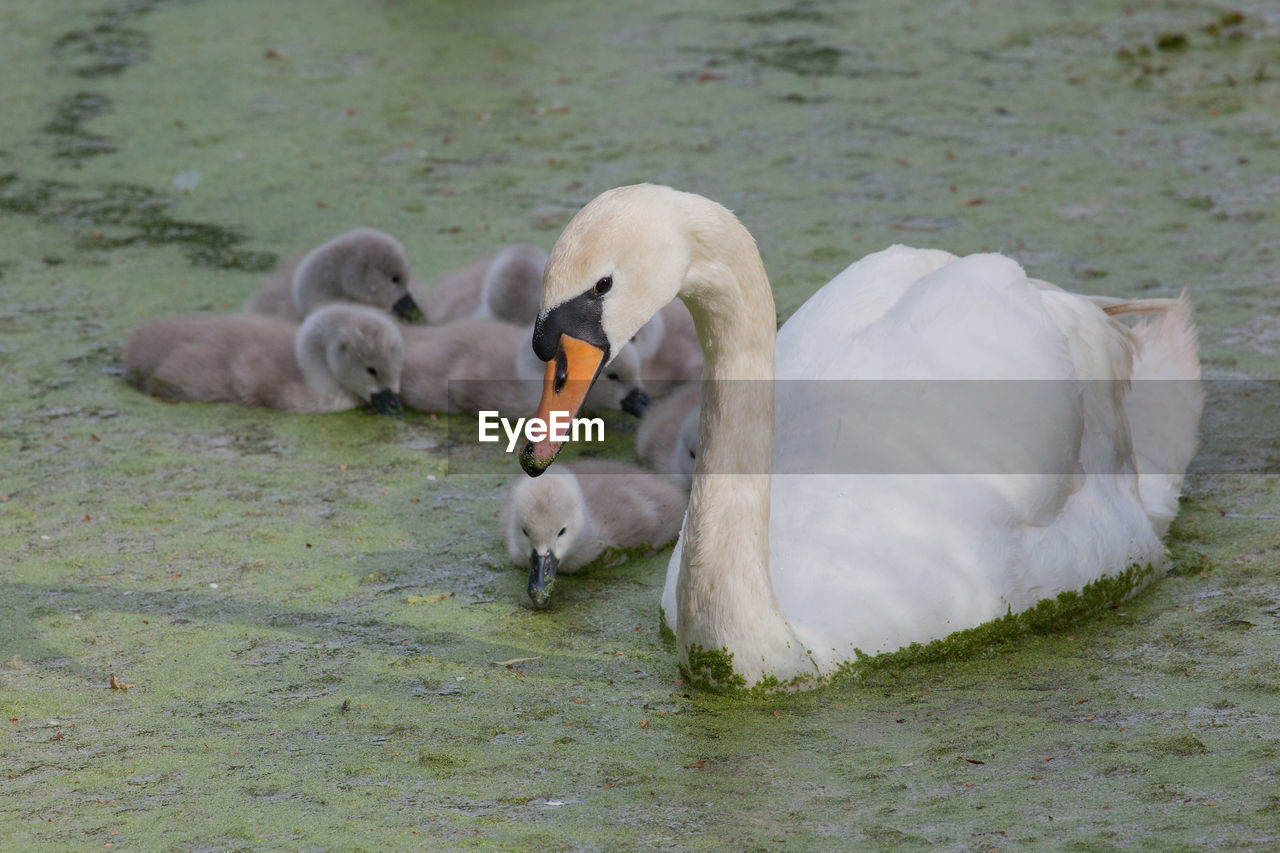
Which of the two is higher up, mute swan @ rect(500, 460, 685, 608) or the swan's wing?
the swan's wing

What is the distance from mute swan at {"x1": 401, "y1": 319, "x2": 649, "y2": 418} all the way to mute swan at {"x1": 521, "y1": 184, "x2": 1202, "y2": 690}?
1.15 metres

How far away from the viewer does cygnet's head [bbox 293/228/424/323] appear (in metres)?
5.39

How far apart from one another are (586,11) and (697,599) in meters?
7.29

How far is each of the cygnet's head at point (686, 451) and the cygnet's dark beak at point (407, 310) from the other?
161 cm

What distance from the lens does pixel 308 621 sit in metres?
3.52

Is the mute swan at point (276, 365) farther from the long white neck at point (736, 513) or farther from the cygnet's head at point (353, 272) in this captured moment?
the long white neck at point (736, 513)

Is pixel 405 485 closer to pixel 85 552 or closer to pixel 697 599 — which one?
pixel 85 552

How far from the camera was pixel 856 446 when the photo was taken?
3.28m

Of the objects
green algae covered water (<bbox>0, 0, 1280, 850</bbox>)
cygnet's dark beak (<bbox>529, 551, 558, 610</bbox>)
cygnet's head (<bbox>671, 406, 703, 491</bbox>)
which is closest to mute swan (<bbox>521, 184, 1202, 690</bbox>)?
green algae covered water (<bbox>0, 0, 1280, 850</bbox>)

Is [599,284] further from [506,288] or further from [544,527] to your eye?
[506,288]

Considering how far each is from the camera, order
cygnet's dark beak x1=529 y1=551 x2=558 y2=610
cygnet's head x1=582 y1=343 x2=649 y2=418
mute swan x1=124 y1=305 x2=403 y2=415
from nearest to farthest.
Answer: cygnet's dark beak x1=529 y1=551 x2=558 y2=610
cygnet's head x1=582 y1=343 x2=649 y2=418
mute swan x1=124 y1=305 x2=403 y2=415

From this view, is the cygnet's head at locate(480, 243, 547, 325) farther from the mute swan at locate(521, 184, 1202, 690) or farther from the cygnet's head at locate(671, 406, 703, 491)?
the mute swan at locate(521, 184, 1202, 690)

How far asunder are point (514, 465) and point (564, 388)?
2.01 meters

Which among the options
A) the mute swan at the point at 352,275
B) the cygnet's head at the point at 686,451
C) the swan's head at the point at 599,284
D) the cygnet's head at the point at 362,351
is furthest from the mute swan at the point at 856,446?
the mute swan at the point at 352,275
